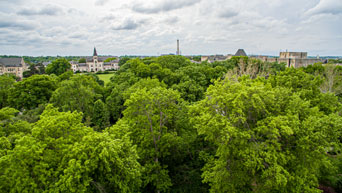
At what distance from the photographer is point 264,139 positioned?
35.0 ft

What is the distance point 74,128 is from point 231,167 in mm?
8627

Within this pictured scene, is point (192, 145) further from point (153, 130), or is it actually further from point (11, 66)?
point (11, 66)

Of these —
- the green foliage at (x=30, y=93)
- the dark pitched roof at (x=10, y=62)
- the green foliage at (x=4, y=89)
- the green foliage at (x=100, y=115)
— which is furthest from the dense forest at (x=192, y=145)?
the dark pitched roof at (x=10, y=62)

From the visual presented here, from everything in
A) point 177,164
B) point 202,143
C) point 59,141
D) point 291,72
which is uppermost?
point 291,72

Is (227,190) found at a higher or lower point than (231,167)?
lower

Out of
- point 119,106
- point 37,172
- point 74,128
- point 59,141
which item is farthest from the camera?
point 119,106

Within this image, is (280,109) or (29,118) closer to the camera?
(280,109)

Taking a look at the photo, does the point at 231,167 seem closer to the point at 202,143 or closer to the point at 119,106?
the point at 202,143

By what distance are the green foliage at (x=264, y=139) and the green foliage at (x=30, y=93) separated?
26.6 m

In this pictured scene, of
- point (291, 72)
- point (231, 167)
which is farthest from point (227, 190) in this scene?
point (291, 72)

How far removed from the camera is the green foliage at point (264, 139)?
30.8 feet

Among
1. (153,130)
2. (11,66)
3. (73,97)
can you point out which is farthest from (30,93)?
(11,66)

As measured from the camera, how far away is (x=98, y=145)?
8672mm

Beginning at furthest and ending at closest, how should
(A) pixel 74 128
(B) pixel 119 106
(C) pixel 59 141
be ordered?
(B) pixel 119 106 → (A) pixel 74 128 → (C) pixel 59 141
